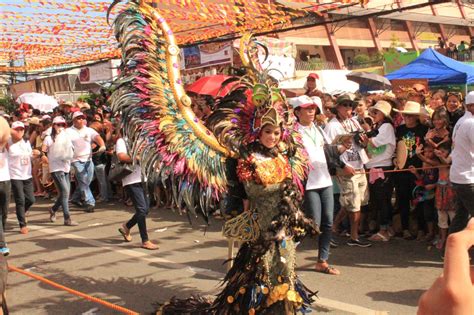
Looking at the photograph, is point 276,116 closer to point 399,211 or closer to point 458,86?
point 399,211

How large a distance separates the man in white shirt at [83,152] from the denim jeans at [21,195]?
1.63 m

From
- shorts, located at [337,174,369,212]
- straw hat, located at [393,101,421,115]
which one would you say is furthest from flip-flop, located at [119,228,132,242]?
straw hat, located at [393,101,421,115]

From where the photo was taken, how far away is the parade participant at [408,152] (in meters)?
7.14

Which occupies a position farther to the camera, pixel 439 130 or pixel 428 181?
pixel 428 181

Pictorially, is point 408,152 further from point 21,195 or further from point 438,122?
point 21,195

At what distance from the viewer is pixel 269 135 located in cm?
408

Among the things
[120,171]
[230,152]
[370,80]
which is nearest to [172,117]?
[230,152]

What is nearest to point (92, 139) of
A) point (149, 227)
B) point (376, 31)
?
point (149, 227)

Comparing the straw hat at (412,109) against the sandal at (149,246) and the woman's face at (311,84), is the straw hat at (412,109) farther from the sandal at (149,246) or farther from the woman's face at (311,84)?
the sandal at (149,246)

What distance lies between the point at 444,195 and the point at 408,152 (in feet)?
2.71

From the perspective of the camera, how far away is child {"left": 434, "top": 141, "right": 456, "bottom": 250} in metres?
6.54

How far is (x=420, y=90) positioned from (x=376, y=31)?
36.5m

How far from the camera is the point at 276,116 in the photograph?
4.06 m

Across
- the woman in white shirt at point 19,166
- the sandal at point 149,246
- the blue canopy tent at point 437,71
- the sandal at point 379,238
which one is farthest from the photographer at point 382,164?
the woman in white shirt at point 19,166
